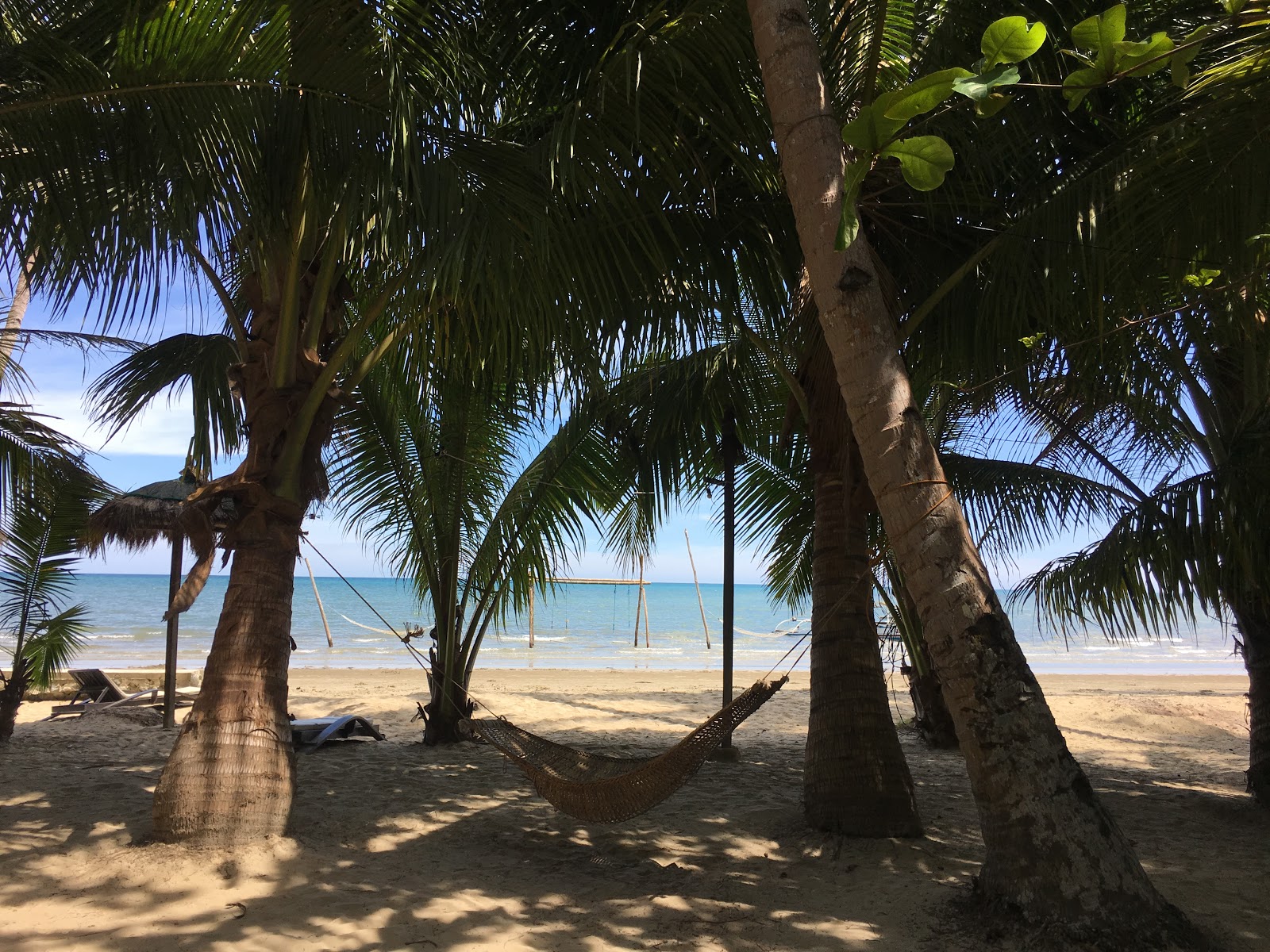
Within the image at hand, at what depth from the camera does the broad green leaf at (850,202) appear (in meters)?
1.04

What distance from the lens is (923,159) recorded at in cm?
104

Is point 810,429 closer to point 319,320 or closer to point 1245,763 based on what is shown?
point 319,320

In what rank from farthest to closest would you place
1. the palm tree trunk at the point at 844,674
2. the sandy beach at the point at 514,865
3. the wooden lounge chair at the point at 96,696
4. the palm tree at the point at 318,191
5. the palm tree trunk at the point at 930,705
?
1. the wooden lounge chair at the point at 96,696
2. the palm tree trunk at the point at 930,705
3. the palm tree trunk at the point at 844,674
4. the palm tree at the point at 318,191
5. the sandy beach at the point at 514,865

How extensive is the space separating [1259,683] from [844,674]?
2.39 m

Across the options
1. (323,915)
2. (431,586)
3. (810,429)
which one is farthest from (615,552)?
(323,915)

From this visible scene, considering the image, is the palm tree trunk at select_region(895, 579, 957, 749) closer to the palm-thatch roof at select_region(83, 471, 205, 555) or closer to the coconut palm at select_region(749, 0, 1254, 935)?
the coconut palm at select_region(749, 0, 1254, 935)

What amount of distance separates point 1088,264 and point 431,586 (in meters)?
4.52

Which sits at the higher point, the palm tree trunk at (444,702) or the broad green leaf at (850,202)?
the broad green leaf at (850,202)

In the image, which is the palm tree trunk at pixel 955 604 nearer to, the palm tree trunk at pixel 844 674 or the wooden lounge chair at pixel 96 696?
the palm tree trunk at pixel 844 674

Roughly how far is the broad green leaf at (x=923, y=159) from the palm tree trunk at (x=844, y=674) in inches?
106

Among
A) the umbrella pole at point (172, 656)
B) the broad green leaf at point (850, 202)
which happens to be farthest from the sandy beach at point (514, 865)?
the broad green leaf at point (850, 202)

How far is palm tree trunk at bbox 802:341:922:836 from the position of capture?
367cm

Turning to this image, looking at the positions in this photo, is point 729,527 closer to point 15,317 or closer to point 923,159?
point 923,159

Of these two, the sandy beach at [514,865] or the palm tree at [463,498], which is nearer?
the sandy beach at [514,865]
